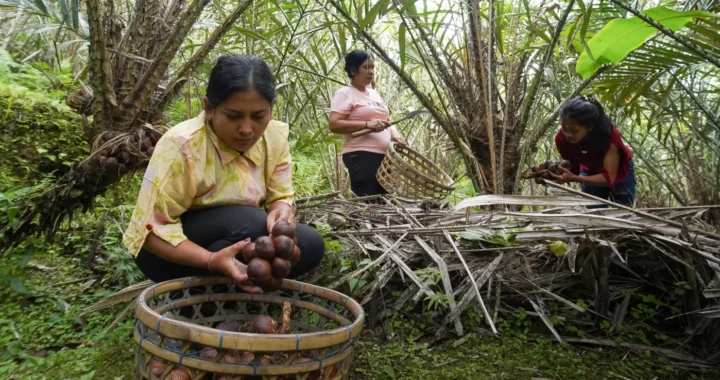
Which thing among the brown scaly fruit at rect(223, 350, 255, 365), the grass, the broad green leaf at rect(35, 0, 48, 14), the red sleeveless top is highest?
the broad green leaf at rect(35, 0, 48, 14)

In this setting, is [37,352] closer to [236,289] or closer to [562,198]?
[236,289]

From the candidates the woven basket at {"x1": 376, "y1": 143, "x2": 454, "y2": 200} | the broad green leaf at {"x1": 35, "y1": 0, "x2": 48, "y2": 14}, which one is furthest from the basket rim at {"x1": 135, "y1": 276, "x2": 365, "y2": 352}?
the woven basket at {"x1": 376, "y1": 143, "x2": 454, "y2": 200}

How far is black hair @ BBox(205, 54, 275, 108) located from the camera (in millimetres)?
1421

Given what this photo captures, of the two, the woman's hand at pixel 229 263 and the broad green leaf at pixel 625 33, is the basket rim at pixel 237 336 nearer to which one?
the woman's hand at pixel 229 263

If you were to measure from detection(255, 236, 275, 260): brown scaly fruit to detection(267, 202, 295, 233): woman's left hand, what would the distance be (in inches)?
12.4

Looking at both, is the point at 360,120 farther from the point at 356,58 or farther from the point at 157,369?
the point at 157,369

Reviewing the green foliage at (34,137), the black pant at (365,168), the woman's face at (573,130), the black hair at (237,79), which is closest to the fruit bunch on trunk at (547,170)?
the woman's face at (573,130)

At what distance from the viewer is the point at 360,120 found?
3.31 metres

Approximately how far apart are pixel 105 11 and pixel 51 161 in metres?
1.51

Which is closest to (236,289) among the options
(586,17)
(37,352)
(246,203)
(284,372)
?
(246,203)

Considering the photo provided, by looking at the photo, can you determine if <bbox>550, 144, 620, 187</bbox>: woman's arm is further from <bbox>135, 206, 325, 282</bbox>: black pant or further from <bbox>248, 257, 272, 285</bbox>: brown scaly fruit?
<bbox>248, 257, 272, 285</bbox>: brown scaly fruit

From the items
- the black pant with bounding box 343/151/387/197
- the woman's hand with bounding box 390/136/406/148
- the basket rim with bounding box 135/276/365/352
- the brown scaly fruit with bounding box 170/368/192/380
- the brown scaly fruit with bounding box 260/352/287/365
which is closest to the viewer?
the basket rim with bounding box 135/276/365/352

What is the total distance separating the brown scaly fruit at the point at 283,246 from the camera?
1.34m

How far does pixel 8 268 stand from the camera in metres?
2.13
